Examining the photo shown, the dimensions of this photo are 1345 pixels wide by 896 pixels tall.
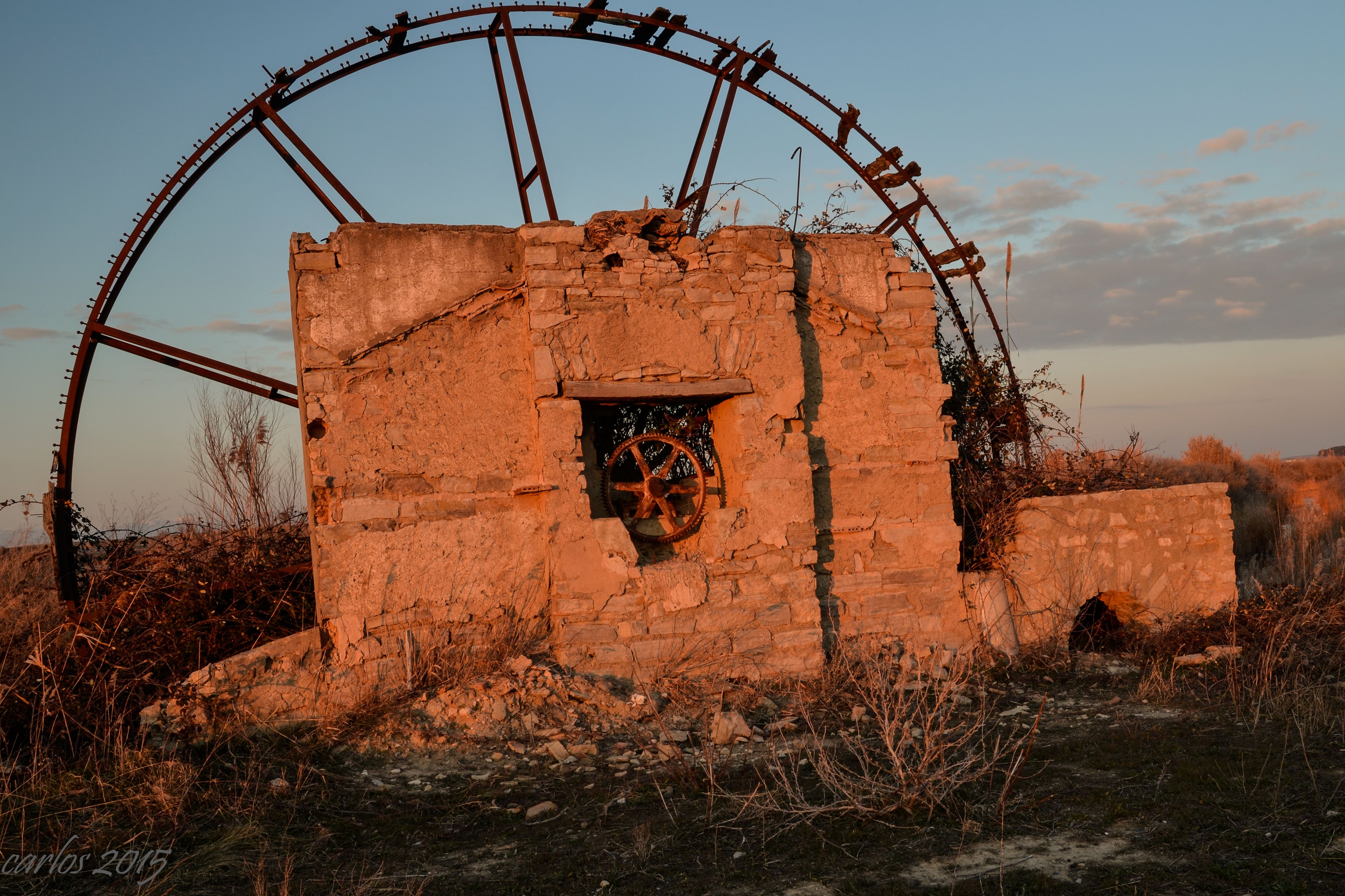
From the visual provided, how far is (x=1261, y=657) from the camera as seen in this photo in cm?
661

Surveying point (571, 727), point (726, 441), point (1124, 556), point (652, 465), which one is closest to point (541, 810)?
point (571, 727)

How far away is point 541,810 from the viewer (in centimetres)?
464

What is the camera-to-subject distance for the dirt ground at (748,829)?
3.68m

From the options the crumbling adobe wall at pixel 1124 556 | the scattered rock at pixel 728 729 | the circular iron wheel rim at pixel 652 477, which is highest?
the circular iron wheel rim at pixel 652 477

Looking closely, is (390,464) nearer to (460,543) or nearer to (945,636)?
(460,543)

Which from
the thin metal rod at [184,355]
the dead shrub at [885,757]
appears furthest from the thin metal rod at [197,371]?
the dead shrub at [885,757]


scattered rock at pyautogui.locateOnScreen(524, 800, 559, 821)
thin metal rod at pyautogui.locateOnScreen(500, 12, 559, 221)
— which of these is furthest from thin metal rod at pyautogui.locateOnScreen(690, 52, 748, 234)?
scattered rock at pyautogui.locateOnScreen(524, 800, 559, 821)

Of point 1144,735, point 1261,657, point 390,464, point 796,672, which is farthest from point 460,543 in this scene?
point 1261,657

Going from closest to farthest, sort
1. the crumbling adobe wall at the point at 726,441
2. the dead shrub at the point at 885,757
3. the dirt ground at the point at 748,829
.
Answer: the dirt ground at the point at 748,829
the dead shrub at the point at 885,757
the crumbling adobe wall at the point at 726,441

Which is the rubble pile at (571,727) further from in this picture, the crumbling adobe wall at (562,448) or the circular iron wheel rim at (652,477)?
the circular iron wheel rim at (652,477)

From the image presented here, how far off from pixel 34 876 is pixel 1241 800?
5365 millimetres

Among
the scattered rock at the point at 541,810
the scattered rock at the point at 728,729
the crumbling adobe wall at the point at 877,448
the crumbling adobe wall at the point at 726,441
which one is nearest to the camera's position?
the scattered rock at the point at 541,810

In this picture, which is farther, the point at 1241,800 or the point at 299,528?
the point at 299,528

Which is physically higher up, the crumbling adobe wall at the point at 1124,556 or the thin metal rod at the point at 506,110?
the thin metal rod at the point at 506,110
